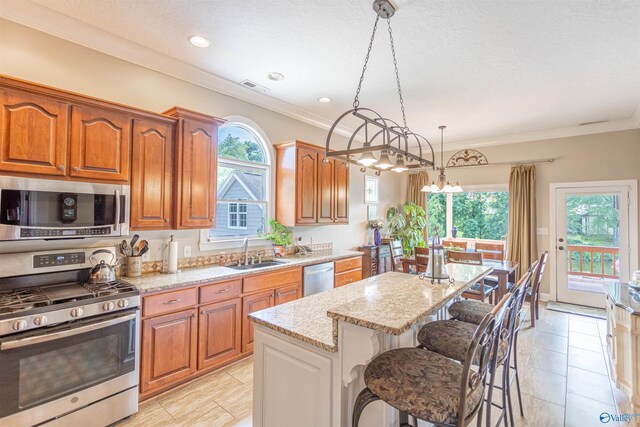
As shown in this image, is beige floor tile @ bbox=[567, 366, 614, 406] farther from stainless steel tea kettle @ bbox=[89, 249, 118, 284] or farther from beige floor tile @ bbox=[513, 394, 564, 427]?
stainless steel tea kettle @ bbox=[89, 249, 118, 284]

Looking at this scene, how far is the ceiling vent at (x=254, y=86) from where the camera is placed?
354 centimetres

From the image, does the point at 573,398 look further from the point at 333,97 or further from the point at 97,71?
the point at 97,71

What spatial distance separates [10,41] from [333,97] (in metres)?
3.00

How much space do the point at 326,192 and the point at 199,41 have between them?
7.92ft

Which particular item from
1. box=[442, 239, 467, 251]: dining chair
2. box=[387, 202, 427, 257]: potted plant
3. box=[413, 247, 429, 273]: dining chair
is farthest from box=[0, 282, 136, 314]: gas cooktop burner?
box=[442, 239, 467, 251]: dining chair

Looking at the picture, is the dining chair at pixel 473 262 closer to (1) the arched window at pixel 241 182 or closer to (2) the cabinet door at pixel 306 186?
(2) the cabinet door at pixel 306 186

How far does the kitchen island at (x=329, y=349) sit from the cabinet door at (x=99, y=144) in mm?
1737

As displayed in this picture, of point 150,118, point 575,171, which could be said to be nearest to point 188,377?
point 150,118

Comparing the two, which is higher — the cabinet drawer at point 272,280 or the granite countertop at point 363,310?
the granite countertop at point 363,310

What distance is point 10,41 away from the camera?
2.29m

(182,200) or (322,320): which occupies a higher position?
(182,200)

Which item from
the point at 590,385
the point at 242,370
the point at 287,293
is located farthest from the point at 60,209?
the point at 590,385

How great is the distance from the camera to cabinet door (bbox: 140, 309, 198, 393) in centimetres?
239

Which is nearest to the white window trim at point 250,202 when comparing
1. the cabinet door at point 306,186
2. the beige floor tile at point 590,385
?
the cabinet door at point 306,186
